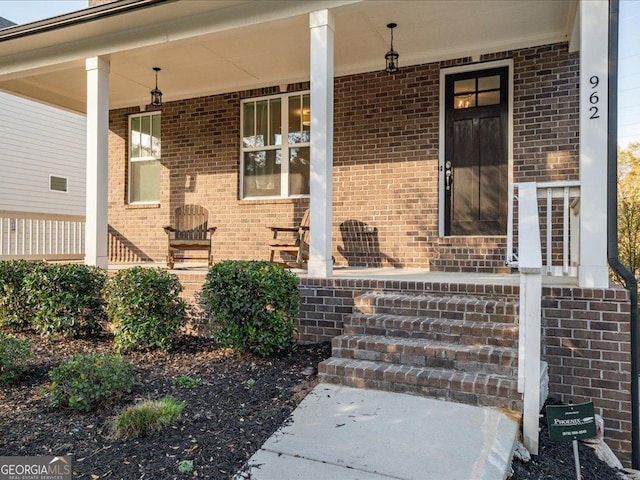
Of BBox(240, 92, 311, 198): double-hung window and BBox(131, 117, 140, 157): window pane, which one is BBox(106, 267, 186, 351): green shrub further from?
BBox(131, 117, 140, 157): window pane

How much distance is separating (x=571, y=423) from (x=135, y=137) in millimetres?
7890

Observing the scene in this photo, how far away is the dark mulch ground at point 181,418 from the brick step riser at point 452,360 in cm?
53

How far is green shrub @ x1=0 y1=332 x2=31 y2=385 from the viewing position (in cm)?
359

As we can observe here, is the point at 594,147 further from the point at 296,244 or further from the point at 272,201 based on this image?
the point at 272,201

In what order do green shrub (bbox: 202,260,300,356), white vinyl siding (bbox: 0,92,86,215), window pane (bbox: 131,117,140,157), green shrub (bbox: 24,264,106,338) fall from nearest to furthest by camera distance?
green shrub (bbox: 202,260,300,356) < green shrub (bbox: 24,264,106,338) < window pane (bbox: 131,117,140,157) < white vinyl siding (bbox: 0,92,86,215)

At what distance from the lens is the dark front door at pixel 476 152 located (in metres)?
5.75

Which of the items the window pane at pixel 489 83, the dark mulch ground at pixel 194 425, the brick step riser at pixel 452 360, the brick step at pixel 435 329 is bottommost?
the dark mulch ground at pixel 194 425

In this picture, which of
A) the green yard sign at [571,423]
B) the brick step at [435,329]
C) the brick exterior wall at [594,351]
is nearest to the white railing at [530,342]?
the green yard sign at [571,423]

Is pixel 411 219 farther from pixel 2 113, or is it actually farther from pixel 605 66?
pixel 2 113

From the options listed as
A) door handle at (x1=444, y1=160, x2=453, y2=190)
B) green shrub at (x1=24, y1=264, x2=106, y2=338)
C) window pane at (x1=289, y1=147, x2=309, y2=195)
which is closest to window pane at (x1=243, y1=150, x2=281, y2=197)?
window pane at (x1=289, y1=147, x2=309, y2=195)

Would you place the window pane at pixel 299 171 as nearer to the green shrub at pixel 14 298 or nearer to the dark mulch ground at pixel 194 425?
the dark mulch ground at pixel 194 425

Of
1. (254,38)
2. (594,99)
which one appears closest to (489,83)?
(594,99)

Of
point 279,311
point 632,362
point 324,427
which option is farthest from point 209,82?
point 632,362

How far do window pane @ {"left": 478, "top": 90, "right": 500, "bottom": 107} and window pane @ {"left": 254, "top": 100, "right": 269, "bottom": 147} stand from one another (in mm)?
3100
